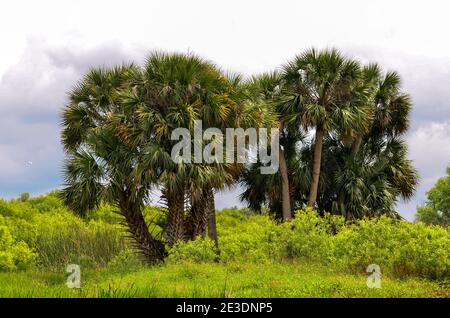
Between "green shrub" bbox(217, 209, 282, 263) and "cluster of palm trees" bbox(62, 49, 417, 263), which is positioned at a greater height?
"cluster of palm trees" bbox(62, 49, 417, 263)

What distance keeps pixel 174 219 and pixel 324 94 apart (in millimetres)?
10085

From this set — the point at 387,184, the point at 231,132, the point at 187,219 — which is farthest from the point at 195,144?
the point at 387,184

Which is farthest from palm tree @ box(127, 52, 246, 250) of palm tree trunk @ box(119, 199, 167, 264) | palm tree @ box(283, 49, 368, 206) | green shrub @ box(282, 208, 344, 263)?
palm tree @ box(283, 49, 368, 206)

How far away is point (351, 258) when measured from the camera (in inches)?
645

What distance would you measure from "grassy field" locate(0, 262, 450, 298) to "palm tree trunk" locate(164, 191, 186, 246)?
16.3ft

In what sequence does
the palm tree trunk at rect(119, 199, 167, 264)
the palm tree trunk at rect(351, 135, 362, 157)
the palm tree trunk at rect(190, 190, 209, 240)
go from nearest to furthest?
the palm tree trunk at rect(119, 199, 167, 264) < the palm tree trunk at rect(190, 190, 209, 240) < the palm tree trunk at rect(351, 135, 362, 157)

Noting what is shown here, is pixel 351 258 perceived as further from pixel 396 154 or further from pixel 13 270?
pixel 396 154

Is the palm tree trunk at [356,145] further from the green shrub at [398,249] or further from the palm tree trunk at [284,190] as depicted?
the green shrub at [398,249]

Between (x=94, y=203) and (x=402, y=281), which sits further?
(x=94, y=203)

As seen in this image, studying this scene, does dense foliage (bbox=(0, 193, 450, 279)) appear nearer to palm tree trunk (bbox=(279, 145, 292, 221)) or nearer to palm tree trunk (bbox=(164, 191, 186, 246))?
palm tree trunk (bbox=(164, 191, 186, 246))

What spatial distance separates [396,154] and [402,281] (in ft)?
56.0

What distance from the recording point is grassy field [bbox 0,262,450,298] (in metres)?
10.5

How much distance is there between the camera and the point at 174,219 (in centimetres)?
2109

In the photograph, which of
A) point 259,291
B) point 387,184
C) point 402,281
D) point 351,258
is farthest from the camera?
point 387,184
